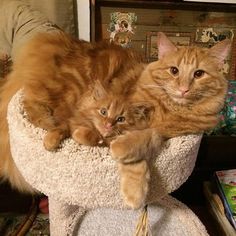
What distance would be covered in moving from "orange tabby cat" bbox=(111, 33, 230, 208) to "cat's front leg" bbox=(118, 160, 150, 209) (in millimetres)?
128

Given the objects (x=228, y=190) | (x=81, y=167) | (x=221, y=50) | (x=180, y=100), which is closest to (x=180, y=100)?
(x=180, y=100)

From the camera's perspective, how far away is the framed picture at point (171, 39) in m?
1.84

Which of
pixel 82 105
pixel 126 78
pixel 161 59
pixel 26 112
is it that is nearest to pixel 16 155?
pixel 26 112

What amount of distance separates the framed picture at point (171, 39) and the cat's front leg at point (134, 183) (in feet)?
3.54

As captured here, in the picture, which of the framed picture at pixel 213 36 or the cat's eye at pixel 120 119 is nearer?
the cat's eye at pixel 120 119

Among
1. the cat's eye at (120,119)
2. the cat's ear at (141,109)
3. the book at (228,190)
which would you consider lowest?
the book at (228,190)

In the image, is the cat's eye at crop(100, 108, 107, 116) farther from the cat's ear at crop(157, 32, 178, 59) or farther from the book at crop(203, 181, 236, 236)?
the book at crop(203, 181, 236, 236)

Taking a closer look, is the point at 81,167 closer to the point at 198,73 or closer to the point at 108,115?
the point at 108,115

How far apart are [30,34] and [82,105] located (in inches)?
22.4

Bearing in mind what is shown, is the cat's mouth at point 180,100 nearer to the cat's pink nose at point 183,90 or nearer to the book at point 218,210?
the cat's pink nose at point 183,90

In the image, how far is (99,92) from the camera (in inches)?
41.9

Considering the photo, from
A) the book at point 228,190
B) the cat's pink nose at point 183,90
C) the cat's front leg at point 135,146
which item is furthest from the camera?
the book at point 228,190

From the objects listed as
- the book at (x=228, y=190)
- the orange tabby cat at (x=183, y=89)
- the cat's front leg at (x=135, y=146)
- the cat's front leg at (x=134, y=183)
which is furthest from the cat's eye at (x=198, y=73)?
the book at (x=228, y=190)

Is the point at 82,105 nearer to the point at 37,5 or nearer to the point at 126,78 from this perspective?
the point at 126,78
